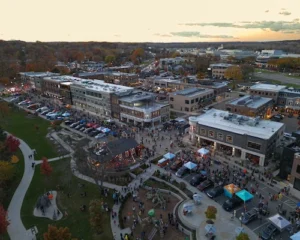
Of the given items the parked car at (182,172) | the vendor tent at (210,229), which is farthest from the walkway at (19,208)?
the parked car at (182,172)

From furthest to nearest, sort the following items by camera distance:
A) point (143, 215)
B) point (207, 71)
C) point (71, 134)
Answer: point (207, 71) → point (71, 134) → point (143, 215)

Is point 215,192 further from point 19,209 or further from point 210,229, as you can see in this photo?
point 19,209

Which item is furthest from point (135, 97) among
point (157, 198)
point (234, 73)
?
point (234, 73)

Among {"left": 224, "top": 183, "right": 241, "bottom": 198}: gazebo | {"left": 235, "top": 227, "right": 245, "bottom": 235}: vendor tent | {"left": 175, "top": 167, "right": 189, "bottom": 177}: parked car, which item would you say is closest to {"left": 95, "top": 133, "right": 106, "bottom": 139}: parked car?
{"left": 175, "top": 167, "right": 189, "bottom": 177}: parked car

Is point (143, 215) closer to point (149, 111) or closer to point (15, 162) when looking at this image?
point (15, 162)

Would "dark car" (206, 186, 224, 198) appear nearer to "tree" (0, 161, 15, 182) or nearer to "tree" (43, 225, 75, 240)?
"tree" (43, 225, 75, 240)

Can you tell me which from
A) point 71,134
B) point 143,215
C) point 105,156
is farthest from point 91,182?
point 71,134

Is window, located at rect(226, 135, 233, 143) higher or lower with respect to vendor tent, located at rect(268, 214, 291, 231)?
higher
